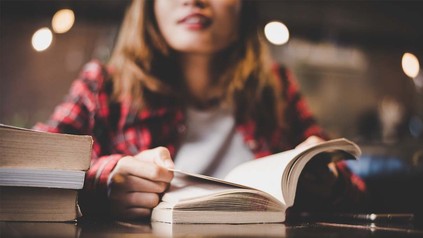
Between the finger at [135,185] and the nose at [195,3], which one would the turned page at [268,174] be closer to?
the finger at [135,185]

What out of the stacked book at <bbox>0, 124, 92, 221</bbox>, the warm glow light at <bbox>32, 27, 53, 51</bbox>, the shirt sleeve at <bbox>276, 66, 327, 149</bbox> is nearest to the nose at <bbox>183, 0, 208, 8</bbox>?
the shirt sleeve at <bbox>276, 66, 327, 149</bbox>

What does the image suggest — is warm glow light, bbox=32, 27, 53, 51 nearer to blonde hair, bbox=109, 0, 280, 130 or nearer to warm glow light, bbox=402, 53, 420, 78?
blonde hair, bbox=109, 0, 280, 130

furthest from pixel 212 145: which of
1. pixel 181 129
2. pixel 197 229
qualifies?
pixel 197 229

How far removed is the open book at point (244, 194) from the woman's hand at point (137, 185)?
0.7 inches

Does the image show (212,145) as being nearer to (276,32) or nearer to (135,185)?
(135,185)

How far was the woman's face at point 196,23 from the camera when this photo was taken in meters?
1.24

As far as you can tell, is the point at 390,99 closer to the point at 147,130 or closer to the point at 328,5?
the point at 328,5

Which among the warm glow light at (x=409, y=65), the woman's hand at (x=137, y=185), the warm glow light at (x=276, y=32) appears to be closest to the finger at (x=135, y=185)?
the woman's hand at (x=137, y=185)

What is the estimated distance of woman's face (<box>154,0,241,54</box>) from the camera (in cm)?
124

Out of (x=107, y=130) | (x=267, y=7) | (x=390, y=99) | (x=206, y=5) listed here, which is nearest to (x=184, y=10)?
(x=206, y=5)

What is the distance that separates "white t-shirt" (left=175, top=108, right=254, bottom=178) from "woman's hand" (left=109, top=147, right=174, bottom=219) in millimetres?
531

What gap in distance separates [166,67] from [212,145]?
0.25 meters

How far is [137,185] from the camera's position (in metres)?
0.76

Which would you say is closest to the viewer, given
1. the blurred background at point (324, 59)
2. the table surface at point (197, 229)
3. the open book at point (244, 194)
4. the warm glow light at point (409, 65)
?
the table surface at point (197, 229)
